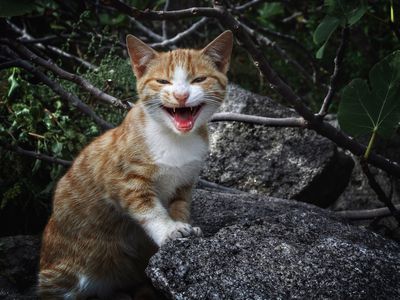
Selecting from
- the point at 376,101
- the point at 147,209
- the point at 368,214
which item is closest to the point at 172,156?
the point at 147,209

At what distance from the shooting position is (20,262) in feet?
12.5

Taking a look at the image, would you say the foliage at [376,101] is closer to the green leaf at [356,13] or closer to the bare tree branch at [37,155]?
the green leaf at [356,13]

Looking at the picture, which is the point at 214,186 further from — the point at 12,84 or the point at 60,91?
the point at 12,84

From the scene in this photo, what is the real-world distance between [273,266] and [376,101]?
49.4 inches

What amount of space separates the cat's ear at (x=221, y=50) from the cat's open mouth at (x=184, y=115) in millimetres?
395

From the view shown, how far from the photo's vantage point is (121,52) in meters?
6.25

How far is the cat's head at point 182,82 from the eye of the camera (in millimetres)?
2977

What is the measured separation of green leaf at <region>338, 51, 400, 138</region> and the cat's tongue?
2.94ft

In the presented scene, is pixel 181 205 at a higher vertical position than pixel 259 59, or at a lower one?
lower

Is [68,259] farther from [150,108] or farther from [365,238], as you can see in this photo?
[365,238]

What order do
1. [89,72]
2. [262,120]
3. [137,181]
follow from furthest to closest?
1. [89,72]
2. [262,120]
3. [137,181]

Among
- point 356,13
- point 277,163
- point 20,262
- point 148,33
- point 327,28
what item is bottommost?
point 20,262

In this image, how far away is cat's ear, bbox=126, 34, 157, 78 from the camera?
3.27 m

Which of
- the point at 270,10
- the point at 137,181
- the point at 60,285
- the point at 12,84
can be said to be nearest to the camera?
the point at 137,181
